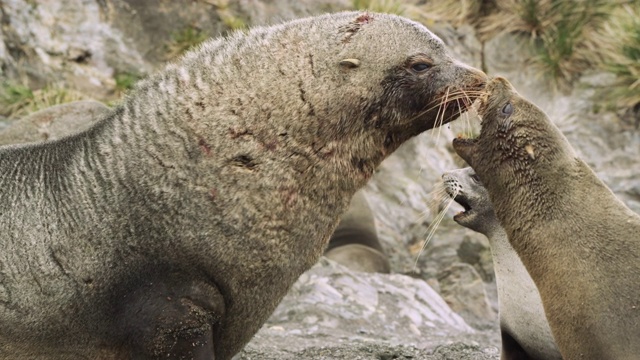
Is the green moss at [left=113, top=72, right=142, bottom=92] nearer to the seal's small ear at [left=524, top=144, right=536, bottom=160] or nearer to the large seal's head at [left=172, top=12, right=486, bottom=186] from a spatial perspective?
the large seal's head at [left=172, top=12, right=486, bottom=186]

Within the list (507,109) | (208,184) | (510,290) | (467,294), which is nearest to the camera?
(208,184)

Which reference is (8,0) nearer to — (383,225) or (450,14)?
(383,225)

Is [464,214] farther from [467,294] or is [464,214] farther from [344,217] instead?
[467,294]

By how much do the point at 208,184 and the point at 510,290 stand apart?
2.28 metres

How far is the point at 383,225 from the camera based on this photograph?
43.1 feet

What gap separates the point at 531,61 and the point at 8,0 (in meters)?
7.74

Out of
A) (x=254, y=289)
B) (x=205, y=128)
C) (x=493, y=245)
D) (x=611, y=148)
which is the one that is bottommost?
(x=611, y=148)

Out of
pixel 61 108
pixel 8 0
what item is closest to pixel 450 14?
pixel 8 0

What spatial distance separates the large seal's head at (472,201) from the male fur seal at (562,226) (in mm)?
1037

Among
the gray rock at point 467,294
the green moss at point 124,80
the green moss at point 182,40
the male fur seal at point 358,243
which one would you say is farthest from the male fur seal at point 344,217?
the green moss at point 182,40

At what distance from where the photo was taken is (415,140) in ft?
47.1

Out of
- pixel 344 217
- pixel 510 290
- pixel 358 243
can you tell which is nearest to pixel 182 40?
pixel 358 243

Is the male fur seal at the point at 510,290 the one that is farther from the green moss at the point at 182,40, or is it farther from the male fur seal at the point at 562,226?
the green moss at the point at 182,40

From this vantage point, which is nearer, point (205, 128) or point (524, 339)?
point (205, 128)
